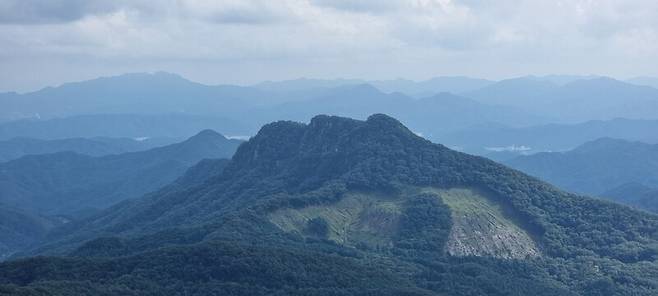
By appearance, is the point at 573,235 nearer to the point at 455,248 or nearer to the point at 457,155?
the point at 455,248

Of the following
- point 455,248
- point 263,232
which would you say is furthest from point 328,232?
point 455,248

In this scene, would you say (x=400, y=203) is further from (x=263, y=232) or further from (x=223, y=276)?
(x=223, y=276)

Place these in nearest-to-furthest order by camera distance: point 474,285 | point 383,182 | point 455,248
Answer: point 474,285
point 455,248
point 383,182

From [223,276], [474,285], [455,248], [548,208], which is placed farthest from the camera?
[548,208]

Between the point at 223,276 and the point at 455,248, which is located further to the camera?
the point at 455,248

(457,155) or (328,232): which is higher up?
(457,155)

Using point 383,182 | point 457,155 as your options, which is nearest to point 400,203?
point 383,182
